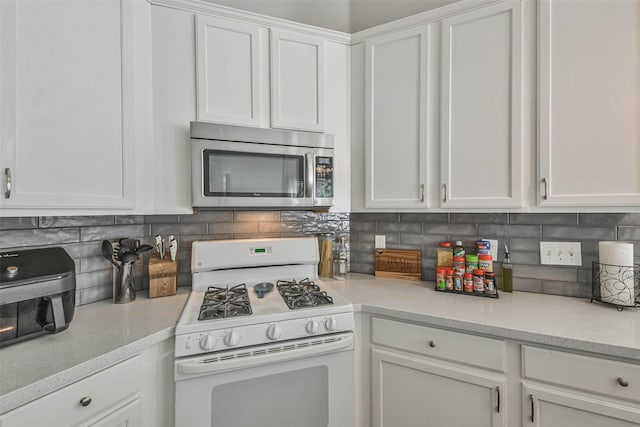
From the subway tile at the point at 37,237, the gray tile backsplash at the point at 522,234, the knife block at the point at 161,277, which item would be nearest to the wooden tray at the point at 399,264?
the gray tile backsplash at the point at 522,234

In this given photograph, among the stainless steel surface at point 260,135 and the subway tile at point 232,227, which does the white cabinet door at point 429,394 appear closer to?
the subway tile at point 232,227

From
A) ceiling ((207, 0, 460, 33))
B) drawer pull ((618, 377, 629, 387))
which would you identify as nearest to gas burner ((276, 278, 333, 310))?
drawer pull ((618, 377, 629, 387))

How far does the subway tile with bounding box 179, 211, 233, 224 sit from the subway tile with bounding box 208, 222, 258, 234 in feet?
0.08

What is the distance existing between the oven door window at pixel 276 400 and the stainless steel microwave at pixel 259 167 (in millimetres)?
796

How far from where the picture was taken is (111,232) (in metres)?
1.56

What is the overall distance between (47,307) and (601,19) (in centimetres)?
235

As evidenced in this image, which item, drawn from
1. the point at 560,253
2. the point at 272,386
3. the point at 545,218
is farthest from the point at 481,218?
the point at 272,386

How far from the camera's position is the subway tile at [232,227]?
182 cm

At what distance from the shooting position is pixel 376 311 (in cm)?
142

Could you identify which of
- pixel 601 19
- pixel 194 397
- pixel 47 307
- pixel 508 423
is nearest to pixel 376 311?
pixel 508 423

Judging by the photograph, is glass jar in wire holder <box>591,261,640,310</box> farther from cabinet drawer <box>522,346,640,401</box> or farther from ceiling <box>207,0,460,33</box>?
ceiling <box>207,0,460,33</box>

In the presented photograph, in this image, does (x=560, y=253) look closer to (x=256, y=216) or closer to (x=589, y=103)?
(x=589, y=103)

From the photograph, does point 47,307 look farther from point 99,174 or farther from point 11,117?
point 11,117

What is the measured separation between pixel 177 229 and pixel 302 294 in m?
0.83
